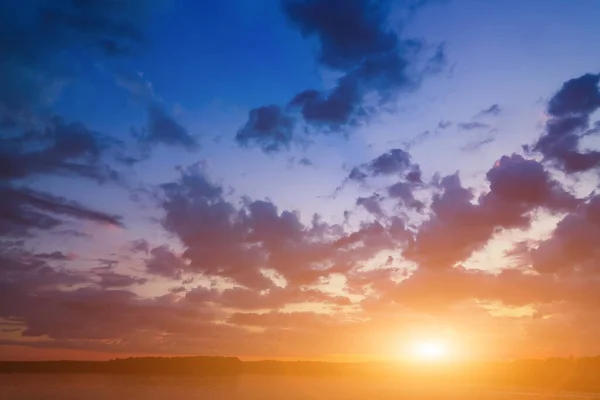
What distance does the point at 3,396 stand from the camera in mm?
135875

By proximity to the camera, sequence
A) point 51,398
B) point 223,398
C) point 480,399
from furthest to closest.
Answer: point 480,399
point 223,398
point 51,398

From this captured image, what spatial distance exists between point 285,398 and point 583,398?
95.4 meters

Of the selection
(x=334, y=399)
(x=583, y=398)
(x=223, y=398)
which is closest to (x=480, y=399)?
(x=583, y=398)

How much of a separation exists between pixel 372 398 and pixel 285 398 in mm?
27122

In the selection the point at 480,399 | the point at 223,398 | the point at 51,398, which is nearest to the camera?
the point at 51,398

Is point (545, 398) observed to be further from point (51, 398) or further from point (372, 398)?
point (51, 398)

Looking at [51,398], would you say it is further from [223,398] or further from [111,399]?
[223,398]

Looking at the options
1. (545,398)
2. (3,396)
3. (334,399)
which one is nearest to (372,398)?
(334,399)

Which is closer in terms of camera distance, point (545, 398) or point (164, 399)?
point (164, 399)

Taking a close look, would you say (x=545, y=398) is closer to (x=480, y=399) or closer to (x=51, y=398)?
(x=480, y=399)

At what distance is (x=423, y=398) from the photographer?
6186 inches

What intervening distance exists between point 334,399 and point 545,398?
67.8m

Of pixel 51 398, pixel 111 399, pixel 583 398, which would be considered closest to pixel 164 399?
pixel 111 399

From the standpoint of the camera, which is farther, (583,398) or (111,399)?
(583,398)
